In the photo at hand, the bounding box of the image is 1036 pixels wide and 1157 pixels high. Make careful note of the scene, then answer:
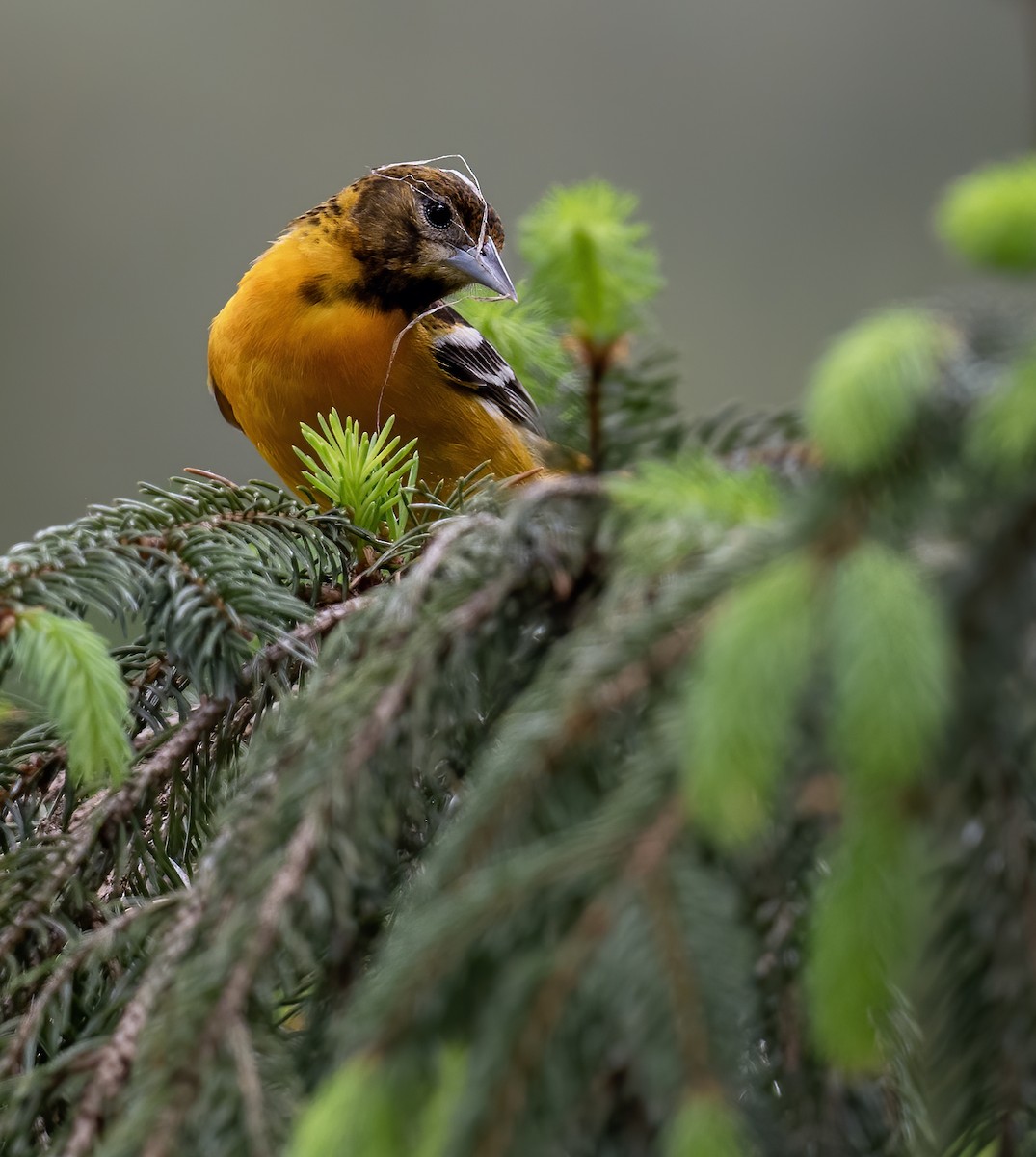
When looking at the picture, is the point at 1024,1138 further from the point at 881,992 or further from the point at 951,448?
the point at 951,448

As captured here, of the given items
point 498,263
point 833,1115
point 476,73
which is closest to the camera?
point 833,1115

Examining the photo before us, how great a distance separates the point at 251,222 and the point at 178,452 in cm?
145

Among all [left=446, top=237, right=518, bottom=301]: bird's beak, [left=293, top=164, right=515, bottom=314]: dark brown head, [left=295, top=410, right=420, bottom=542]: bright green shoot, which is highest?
[left=293, top=164, right=515, bottom=314]: dark brown head

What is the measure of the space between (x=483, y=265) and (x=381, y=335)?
0.26m

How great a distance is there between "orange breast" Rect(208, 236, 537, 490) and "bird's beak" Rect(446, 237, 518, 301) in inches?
6.3

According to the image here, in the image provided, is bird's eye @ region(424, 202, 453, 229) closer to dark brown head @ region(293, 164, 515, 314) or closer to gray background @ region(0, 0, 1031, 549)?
dark brown head @ region(293, 164, 515, 314)

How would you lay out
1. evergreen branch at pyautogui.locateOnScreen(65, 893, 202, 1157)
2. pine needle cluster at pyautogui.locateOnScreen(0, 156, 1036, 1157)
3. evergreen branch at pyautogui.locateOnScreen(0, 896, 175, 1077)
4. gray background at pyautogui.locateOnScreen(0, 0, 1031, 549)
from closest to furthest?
pine needle cluster at pyautogui.locateOnScreen(0, 156, 1036, 1157) < evergreen branch at pyautogui.locateOnScreen(65, 893, 202, 1157) < evergreen branch at pyautogui.locateOnScreen(0, 896, 175, 1077) < gray background at pyautogui.locateOnScreen(0, 0, 1031, 549)

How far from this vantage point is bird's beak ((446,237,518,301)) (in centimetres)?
244

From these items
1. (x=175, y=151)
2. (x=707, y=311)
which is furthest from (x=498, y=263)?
(x=175, y=151)

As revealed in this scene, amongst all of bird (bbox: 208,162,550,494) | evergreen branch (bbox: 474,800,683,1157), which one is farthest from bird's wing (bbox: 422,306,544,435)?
evergreen branch (bbox: 474,800,683,1157)

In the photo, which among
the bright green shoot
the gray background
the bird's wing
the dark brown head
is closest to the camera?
the bright green shoot

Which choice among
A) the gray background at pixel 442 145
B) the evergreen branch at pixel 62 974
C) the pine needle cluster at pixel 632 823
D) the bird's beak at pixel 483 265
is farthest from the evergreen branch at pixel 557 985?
the gray background at pixel 442 145

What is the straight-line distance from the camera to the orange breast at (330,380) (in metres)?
2.23

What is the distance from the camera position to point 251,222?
256 inches
